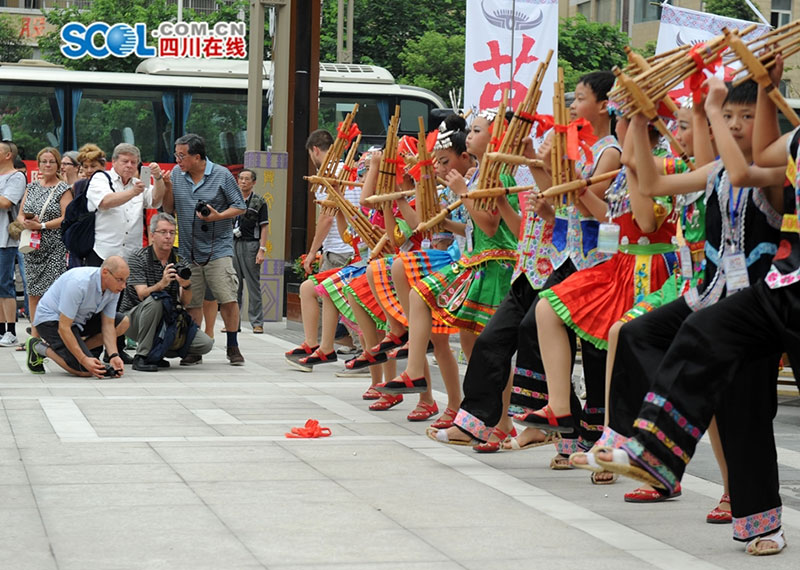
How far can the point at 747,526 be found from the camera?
4637 mm

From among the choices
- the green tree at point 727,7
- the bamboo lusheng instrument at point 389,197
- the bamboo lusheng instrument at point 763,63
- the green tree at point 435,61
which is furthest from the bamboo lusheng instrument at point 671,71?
the green tree at point 435,61

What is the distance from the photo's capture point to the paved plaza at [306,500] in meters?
4.54

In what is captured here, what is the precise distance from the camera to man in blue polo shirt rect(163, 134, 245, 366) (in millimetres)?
11023

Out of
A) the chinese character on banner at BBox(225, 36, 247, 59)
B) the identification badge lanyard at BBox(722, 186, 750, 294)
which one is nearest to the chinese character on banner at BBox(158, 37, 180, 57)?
the chinese character on banner at BBox(225, 36, 247, 59)

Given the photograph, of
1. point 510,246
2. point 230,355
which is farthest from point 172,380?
point 510,246

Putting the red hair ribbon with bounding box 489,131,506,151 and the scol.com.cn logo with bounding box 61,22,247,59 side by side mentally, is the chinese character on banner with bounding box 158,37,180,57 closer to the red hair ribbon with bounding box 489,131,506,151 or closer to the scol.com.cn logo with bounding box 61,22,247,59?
the scol.com.cn logo with bounding box 61,22,247,59

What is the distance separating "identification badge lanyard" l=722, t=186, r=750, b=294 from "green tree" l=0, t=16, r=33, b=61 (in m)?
44.8

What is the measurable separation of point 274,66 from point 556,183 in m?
11.2

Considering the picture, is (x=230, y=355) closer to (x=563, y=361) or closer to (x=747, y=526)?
(x=563, y=361)

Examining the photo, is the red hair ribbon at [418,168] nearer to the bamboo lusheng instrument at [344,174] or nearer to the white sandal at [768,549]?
the bamboo lusheng instrument at [344,174]

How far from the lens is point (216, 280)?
11.0 meters

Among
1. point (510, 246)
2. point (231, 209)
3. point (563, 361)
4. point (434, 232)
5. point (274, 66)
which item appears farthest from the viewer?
point (274, 66)

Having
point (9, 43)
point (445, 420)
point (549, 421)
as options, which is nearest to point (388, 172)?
point (445, 420)

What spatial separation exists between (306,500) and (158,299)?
18.2 ft
